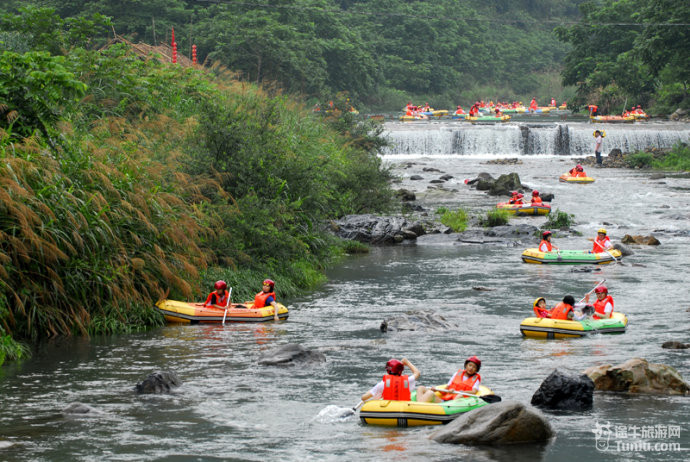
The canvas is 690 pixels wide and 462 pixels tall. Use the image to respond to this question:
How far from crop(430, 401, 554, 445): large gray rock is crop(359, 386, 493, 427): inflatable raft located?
0.61 m

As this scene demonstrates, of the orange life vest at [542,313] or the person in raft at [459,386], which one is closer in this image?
A: the person in raft at [459,386]

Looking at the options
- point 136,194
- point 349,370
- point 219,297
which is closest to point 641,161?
point 219,297

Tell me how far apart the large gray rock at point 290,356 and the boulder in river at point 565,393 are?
3.32m

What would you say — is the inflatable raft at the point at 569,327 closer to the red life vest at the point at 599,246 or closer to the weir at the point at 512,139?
the red life vest at the point at 599,246

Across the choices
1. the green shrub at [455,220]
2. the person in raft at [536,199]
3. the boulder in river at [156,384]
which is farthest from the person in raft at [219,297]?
the person in raft at [536,199]

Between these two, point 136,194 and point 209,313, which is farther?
point 209,313

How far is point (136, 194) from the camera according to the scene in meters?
15.4

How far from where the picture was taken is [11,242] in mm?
13219

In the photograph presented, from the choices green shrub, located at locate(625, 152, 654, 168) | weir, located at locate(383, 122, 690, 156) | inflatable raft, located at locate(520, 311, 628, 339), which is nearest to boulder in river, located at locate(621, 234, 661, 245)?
inflatable raft, located at locate(520, 311, 628, 339)

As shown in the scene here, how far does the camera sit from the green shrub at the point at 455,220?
2770 centimetres

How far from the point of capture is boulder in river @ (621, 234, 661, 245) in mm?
24844

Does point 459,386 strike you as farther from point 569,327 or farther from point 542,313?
point 542,313

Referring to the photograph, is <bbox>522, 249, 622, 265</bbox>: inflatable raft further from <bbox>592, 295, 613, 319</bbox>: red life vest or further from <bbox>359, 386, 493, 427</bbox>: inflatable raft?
<bbox>359, 386, 493, 427</bbox>: inflatable raft

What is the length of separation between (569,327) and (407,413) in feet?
18.2
